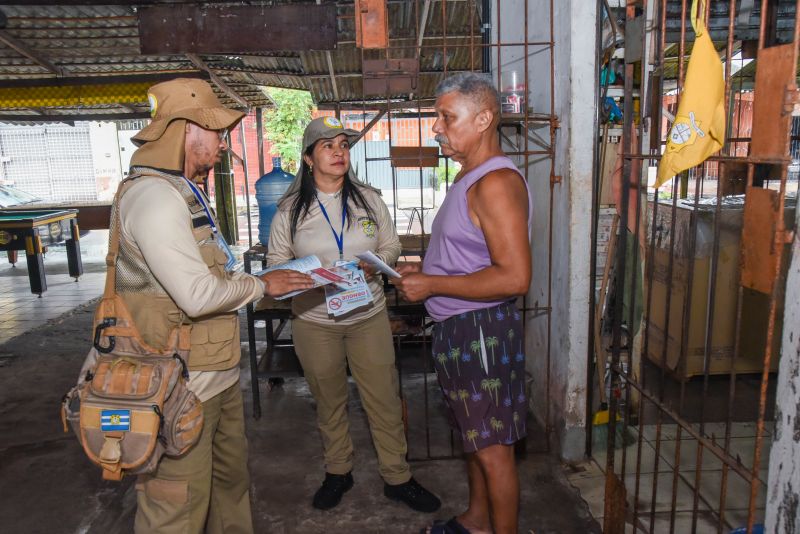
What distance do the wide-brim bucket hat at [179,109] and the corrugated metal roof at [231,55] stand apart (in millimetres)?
2686

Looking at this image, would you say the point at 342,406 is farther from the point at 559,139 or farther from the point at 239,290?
the point at 559,139

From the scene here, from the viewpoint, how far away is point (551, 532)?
2.86 metres

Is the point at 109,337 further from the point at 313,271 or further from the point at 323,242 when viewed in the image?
the point at 323,242

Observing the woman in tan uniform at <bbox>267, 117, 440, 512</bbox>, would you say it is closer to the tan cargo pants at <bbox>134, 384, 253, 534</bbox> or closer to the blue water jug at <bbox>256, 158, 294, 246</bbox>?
the tan cargo pants at <bbox>134, 384, 253, 534</bbox>

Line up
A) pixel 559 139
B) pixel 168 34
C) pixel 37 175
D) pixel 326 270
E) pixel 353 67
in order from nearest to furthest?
pixel 326 270 → pixel 559 139 → pixel 168 34 → pixel 353 67 → pixel 37 175

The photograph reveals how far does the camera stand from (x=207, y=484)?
220 cm

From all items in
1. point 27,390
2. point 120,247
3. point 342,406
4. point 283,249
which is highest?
point 120,247

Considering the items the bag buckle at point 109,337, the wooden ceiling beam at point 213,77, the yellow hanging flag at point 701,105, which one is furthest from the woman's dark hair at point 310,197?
the wooden ceiling beam at point 213,77

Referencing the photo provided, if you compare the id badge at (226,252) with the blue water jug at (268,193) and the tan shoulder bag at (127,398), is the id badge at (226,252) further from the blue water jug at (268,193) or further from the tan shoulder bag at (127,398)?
the blue water jug at (268,193)

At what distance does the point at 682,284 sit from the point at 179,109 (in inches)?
156

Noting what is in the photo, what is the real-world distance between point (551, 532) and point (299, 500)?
130 centimetres

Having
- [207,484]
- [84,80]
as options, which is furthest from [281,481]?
[84,80]

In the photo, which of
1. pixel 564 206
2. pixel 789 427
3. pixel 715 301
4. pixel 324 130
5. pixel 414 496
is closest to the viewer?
pixel 789 427

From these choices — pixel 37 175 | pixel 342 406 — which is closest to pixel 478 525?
pixel 342 406
